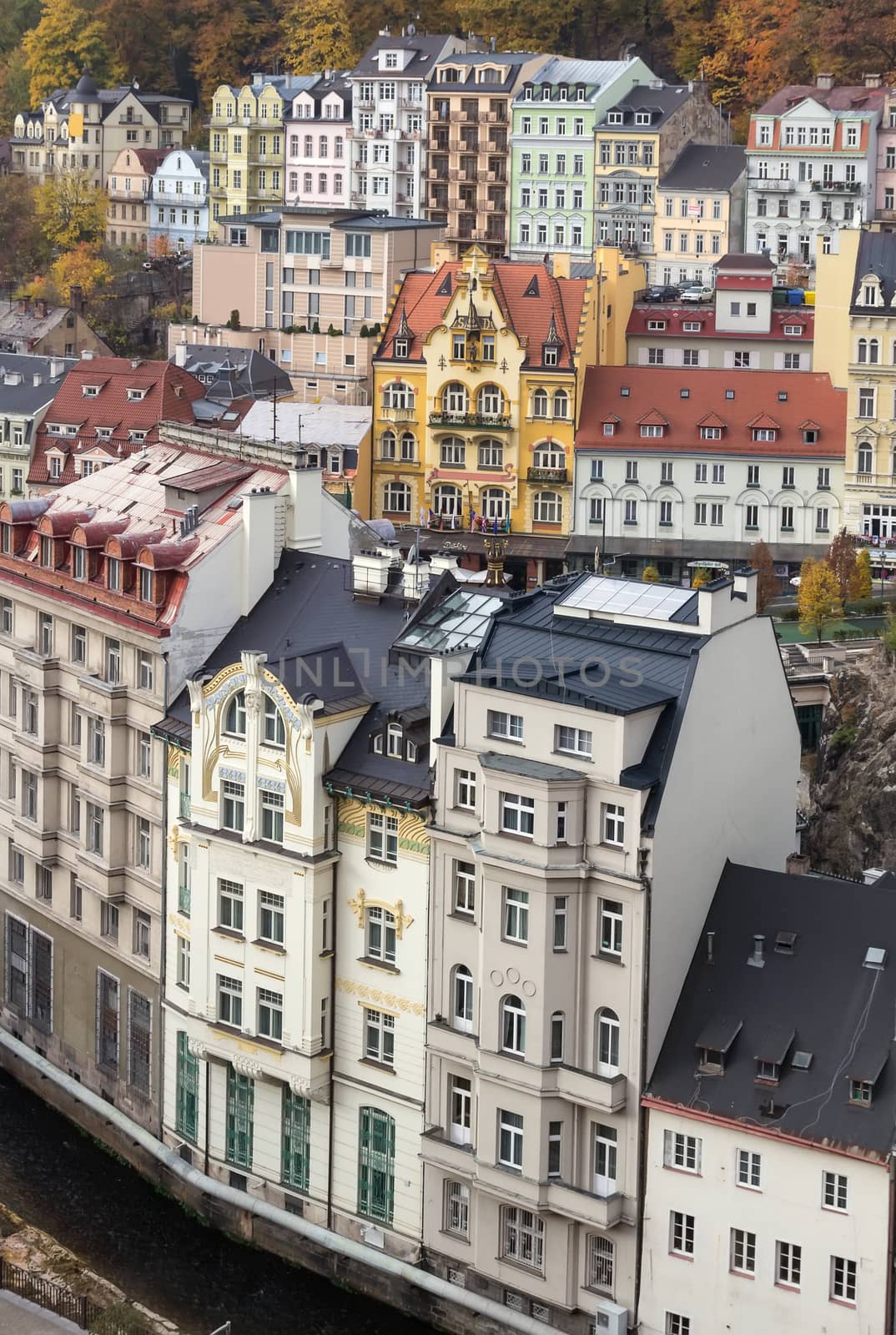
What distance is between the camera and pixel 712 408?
119500 mm

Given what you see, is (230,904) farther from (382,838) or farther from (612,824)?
(612,824)

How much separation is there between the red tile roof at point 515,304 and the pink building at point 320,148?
138 feet

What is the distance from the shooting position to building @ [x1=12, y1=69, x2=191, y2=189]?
18962 cm

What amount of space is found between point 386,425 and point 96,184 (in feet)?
239

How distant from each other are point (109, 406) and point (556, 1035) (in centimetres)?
7557

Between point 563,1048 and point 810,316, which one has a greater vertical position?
point 810,316

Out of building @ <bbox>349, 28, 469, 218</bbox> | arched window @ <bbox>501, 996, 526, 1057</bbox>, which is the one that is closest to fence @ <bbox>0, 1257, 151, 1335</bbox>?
arched window @ <bbox>501, 996, 526, 1057</bbox>

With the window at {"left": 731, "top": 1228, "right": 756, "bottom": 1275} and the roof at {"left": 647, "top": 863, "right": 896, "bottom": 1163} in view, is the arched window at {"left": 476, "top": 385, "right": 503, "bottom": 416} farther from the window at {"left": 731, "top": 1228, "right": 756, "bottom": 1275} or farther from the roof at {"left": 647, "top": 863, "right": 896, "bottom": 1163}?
the window at {"left": 731, "top": 1228, "right": 756, "bottom": 1275}

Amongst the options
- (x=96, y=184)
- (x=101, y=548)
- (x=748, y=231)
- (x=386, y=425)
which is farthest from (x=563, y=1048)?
(x=96, y=184)

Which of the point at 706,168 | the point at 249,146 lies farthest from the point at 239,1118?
the point at 249,146

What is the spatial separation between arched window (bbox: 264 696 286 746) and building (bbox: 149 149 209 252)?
122 metres

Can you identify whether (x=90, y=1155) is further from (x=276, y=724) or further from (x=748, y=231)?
(x=748, y=231)

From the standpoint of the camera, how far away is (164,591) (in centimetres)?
6669

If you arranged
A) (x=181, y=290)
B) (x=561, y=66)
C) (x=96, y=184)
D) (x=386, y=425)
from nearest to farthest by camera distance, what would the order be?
(x=386, y=425), (x=561, y=66), (x=181, y=290), (x=96, y=184)
